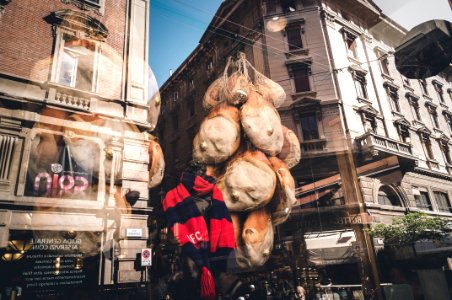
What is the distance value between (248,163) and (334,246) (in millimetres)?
6198

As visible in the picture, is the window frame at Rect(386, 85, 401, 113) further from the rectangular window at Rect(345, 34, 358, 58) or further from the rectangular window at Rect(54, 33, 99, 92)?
the rectangular window at Rect(54, 33, 99, 92)

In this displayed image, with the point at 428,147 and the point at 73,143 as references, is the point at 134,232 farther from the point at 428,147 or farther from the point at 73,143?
the point at 428,147

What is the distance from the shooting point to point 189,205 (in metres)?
2.98

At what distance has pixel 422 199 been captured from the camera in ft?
35.8

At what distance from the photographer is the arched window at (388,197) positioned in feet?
32.8

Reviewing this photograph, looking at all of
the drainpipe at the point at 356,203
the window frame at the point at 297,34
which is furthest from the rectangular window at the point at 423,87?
the drainpipe at the point at 356,203

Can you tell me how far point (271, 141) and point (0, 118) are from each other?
4.07 metres

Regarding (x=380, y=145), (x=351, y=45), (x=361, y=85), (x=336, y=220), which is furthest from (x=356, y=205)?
(x=351, y=45)

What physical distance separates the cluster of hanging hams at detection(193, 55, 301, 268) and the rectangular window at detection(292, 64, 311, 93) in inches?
273

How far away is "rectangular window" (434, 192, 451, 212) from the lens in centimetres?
1075

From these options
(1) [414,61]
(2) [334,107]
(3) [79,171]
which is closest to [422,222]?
(2) [334,107]

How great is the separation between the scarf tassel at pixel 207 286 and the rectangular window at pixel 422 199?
11.0m

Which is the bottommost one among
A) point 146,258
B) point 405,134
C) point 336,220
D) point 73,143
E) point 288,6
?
point 146,258

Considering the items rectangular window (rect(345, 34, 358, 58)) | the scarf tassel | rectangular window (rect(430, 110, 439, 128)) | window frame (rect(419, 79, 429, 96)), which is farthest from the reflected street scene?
window frame (rect(419, 79, 429, 96))
